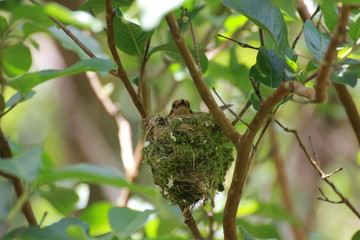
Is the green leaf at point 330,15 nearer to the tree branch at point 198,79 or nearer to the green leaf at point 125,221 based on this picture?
the tree branch at point 198,79

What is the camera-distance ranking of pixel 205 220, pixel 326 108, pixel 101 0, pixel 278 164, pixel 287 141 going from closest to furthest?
pixel 101 0, pixel 205 220, pixel 278 164, pixel 326 108, pixel 287 141

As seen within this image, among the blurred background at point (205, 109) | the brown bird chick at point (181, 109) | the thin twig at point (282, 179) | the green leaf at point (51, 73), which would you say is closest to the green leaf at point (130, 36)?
the green leaf at point (51, 73)

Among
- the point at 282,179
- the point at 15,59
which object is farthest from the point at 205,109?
the point at 15,59

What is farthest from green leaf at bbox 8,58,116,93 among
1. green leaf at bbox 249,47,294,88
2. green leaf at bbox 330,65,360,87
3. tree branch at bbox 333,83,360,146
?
tree branch at bbox 333,83,360,146

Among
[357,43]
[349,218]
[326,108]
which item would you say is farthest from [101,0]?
[349,218]

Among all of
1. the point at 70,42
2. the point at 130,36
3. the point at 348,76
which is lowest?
the point at 348,76

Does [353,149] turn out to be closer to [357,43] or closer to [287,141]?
[287,141]

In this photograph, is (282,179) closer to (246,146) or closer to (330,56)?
(246,146)
